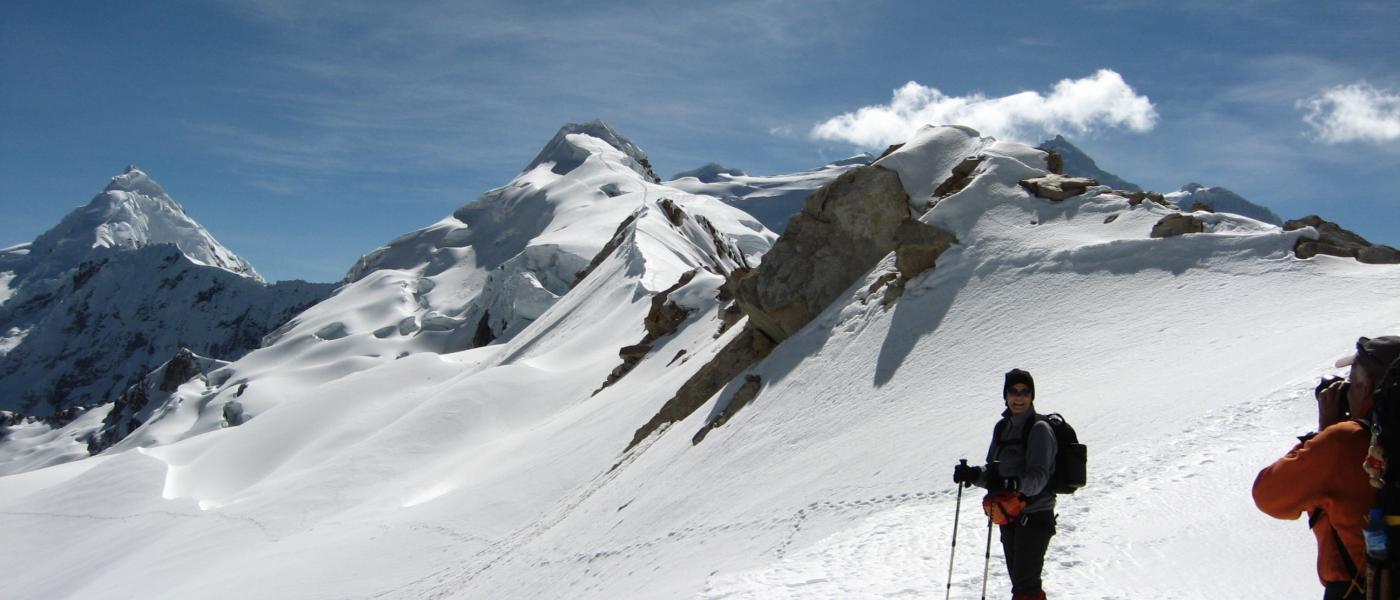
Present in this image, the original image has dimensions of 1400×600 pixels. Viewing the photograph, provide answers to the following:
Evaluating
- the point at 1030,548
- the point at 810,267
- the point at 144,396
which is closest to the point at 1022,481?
the point at 1030,548

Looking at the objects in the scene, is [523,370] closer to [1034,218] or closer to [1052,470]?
[1034,218]

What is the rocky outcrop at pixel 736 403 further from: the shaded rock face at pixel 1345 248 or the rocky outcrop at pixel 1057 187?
the shaded rock face at pixel 1345 248

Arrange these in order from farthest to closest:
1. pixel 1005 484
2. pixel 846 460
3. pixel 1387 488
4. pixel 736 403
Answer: pixel 736 403 → pixel 846 460 → pixel 1005 484 → pixel 1387 488

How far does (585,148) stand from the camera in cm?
13825

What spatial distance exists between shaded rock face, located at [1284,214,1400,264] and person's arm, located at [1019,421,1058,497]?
12.5 m

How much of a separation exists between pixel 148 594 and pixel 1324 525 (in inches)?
1048

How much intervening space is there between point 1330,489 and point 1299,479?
12 centimetres

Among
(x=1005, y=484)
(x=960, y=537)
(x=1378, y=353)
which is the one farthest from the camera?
(x=960, y=537)

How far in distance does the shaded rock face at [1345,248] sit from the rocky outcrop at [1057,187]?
16.1ft

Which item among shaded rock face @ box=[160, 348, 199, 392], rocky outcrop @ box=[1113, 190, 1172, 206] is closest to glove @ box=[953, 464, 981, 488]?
rocky outcrop @ box=[1113, 190, 1172, 206]

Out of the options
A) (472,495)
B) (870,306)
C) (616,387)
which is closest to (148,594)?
(472,495)

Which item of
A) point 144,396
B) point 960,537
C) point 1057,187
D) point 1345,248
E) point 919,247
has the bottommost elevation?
point 960,537

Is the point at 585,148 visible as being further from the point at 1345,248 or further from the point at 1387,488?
the point at 1387,488

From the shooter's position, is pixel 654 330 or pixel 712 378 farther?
pixel 654 330
